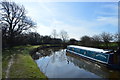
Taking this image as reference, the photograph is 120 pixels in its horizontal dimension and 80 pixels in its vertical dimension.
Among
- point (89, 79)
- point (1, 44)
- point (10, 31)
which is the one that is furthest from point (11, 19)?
point (89, 79)

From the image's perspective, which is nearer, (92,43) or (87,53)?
(87,53)

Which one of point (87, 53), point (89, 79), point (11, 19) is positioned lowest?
point (89, 79)

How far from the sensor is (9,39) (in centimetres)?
2098

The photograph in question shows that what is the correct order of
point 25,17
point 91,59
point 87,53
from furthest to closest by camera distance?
1. point 25,17
2. point 87,53
3. point 91,59

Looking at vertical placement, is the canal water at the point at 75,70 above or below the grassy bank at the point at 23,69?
below

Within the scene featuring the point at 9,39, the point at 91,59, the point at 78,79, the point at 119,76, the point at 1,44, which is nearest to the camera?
the point at 78,79

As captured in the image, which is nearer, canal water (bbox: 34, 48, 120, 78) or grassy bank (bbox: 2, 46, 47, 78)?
grassy bank (bbox: 2, 46, 47, 78)

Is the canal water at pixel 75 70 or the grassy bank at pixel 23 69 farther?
the canal water at pixel 75 70

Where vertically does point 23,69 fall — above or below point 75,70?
above

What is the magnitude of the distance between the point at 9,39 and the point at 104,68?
1657 cm

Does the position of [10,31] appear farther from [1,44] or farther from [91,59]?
[91,59]

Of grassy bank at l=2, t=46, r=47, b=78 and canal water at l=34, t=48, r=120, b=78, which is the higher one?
grassy bank at l=2, t=46, r=47, b=78

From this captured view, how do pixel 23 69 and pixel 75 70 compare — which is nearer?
pixel 23 69

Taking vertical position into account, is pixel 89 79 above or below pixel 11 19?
below
